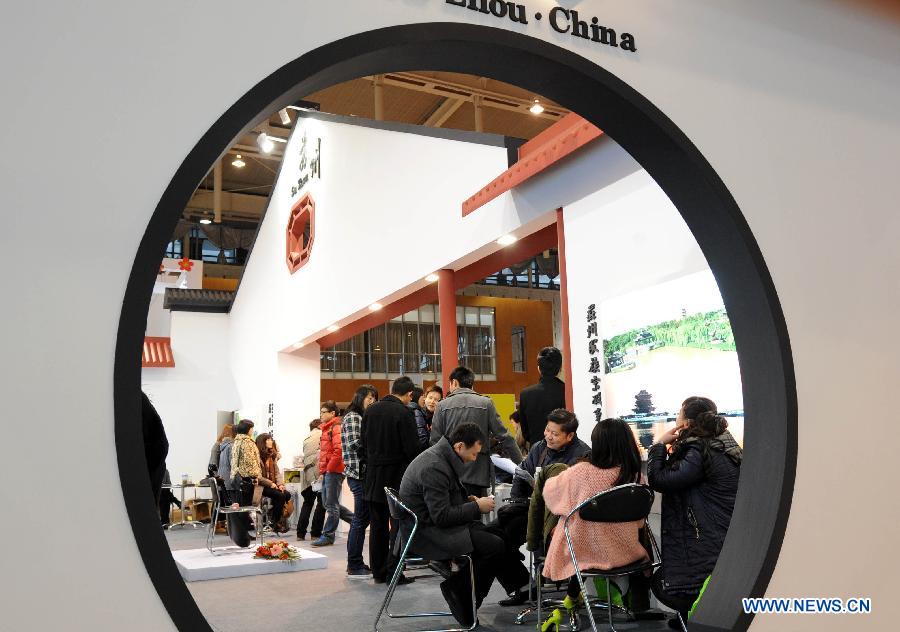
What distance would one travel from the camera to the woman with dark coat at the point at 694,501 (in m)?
3.31

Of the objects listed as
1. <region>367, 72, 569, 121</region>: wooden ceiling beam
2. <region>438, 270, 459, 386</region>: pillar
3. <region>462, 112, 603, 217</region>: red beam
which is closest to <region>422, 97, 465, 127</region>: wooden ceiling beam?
<region>367, 72, 569, 121</region>: wooden ceiling beam

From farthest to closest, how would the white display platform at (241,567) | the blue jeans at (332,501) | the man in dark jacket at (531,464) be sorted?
1. the blue jeans at (332,501)
2. the white display platform at (241,567)
3. the man in dark jacket at (531,464)

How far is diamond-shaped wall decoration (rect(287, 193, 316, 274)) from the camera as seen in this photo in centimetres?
1082

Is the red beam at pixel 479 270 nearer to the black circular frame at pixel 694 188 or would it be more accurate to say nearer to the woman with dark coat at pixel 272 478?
the woman with dark coat at pixel 272 478

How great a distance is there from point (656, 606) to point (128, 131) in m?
3.73

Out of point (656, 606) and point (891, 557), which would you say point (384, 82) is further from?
point (891, 557)

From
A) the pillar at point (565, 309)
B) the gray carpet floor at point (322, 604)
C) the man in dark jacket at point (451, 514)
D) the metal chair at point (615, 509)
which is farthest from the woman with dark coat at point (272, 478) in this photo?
the metal chair at point (615, 509)

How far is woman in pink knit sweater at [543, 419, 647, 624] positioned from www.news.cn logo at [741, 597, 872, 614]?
1101 millimetres

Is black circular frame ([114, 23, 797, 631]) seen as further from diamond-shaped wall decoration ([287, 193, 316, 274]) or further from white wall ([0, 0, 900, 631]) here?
diamond-shaped wall decoration ([287, 193, 316, 274])

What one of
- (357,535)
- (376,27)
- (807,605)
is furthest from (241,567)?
(376,27)

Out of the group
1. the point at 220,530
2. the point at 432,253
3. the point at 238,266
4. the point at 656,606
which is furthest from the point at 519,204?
the point at 238,266

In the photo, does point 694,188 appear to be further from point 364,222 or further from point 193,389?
point 193,389

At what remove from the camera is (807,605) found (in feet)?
7.95

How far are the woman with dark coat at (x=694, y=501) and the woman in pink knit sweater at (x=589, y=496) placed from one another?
15 centimetres
